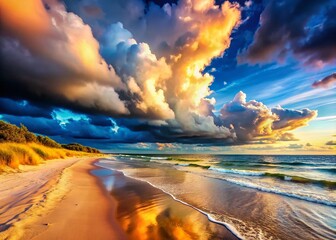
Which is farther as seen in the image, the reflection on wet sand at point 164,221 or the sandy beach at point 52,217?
the reflection on wet sand at point 164,221

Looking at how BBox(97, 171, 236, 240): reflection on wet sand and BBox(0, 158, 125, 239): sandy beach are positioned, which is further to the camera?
BBox(97, 171, 236, 240): reflection on wet sand

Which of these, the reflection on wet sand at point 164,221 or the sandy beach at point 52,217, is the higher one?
the sandy beach at point 52,217

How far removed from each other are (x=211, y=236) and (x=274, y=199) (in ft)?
22.4

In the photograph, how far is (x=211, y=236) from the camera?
583cm

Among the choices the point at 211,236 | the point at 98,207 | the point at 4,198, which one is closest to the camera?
the point at 211,236

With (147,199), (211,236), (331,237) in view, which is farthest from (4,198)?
(331,237)

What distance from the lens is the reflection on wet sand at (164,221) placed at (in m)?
5.83

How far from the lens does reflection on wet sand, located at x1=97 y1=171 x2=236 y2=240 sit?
19.1ft

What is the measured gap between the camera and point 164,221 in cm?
699

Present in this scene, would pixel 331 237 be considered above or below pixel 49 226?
below

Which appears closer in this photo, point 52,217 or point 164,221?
point 52,217

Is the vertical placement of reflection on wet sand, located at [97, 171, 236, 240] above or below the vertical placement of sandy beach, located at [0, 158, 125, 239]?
below

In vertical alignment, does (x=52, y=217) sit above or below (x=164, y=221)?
above

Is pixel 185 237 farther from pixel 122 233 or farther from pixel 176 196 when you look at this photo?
pixel 176 196
